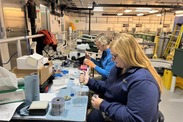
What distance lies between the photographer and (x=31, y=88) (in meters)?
1.12

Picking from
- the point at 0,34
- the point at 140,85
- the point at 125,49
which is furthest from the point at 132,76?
the point at 0,34

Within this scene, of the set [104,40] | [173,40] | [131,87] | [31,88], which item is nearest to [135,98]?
[131,87]

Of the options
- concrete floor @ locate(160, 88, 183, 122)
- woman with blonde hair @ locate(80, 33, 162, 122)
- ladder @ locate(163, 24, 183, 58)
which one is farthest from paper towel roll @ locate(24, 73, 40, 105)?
ladder @ locate(163, 24, 183, 58)

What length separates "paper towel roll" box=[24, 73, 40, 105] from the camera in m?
1.09

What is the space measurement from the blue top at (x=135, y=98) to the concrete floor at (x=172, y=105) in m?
1.73

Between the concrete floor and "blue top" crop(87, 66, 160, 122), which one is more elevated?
"blue top" crop(87, 66, 160, 122)

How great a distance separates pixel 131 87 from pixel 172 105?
7.72 feet

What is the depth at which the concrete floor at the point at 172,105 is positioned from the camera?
Result: 241 centimetres

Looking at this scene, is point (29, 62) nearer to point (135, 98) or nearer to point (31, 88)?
point (31, 88)

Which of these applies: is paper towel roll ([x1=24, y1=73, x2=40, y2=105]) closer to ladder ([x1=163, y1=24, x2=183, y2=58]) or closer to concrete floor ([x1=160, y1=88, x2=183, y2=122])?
concrete floor ([x1=160, y1=88, x2=183, y2=122])

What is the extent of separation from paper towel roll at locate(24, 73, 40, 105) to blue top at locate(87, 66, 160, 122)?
0.54m

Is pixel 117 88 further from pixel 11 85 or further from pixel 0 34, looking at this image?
pixel 0 34

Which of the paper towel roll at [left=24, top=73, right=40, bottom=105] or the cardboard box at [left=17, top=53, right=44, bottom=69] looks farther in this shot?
the cardboard box at [left=17, top=53, right=44, bottom=69]

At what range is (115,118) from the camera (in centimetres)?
100
